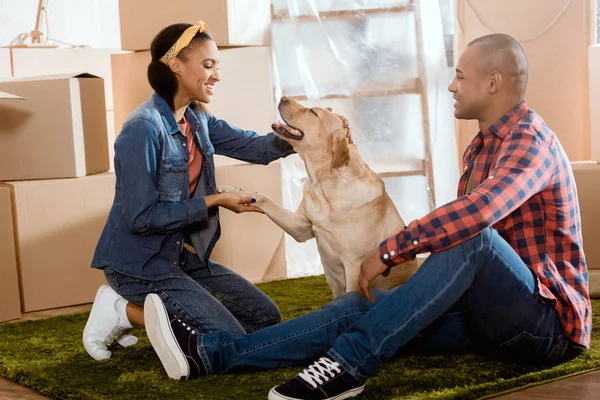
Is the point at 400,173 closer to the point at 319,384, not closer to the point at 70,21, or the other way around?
the point at 70,21

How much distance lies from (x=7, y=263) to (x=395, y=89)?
188cm

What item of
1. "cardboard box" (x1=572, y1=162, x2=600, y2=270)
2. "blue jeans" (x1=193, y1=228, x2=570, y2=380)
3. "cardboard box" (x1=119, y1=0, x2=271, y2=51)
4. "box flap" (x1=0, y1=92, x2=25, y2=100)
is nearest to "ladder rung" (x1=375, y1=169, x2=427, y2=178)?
"cardboard box" (x1=572, y1=162, x2=600, y2=270)

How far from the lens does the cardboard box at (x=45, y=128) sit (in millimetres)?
3145

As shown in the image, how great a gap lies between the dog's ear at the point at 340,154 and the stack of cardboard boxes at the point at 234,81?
3.65ft

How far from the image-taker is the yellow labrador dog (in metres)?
2.32

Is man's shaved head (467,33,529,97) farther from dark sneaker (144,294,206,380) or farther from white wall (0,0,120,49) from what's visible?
white wall (0,0,120,49)

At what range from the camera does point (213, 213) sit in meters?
2.47

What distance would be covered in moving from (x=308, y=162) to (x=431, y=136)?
A: 1.59 meters

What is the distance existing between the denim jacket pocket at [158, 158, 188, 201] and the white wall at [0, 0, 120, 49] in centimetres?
236

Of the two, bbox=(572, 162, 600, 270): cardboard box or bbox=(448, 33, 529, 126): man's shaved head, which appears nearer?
bbox=(448, 33, 529, 126): man's shaved head

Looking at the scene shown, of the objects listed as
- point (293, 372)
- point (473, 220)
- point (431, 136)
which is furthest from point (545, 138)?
point (431, 136)

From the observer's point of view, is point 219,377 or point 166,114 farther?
point 166,114

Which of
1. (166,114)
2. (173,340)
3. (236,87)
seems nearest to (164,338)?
(173,340)

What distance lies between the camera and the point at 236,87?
11.4 ft
